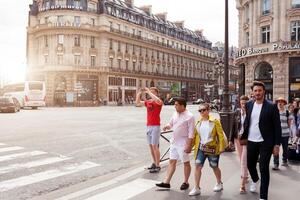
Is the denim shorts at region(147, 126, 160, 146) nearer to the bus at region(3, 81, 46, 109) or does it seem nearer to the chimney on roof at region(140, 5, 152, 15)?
the bus at region(3, 81, 46, 109)

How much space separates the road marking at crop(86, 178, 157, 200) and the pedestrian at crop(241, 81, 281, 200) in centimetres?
195

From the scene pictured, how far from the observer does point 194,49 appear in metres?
89.1

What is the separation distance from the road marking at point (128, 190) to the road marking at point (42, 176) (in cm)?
166

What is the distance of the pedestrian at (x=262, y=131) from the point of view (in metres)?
5.32

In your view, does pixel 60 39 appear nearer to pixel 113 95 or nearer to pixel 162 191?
pixel 113 95

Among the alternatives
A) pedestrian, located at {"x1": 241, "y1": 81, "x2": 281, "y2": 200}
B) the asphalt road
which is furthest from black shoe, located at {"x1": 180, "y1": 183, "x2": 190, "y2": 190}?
the asphalt road

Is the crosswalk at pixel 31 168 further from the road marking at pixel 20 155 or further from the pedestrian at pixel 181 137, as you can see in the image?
the pedestrian at pixel 181 137

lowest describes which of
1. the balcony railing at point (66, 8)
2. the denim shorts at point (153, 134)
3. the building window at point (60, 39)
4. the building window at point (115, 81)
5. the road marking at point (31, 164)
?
the road marking at point (31, 164)

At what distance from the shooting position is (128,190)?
639cm

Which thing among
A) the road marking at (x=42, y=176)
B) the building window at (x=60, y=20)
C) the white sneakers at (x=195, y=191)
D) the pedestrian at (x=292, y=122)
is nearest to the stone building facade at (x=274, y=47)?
the pedestrian at (x=292, y=122)

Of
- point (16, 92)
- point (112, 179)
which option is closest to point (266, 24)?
point (16, 92)

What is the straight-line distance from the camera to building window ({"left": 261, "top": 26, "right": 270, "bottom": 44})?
3434 centimetres

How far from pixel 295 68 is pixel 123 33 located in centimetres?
3657

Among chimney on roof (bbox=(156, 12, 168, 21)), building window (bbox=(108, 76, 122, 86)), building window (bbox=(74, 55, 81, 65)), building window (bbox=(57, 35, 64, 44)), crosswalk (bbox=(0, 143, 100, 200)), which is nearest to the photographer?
crosswalk (bbox=(0, 143, 100, 200))
